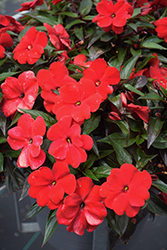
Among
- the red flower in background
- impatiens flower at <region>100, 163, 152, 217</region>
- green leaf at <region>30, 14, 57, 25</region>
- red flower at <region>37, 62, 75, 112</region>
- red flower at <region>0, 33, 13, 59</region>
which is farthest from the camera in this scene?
green leaf at <region>30, 14, 57, 25</region>

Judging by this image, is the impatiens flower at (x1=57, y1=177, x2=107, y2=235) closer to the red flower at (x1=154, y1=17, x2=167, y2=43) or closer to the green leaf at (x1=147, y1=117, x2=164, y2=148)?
the green leaf at (x1=147, y1=117, x2=164, y2=148)

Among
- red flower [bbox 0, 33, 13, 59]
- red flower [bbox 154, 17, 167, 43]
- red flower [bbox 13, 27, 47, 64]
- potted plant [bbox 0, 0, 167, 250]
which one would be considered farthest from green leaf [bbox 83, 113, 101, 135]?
red flower [bbox 154, 17, 167, 43]

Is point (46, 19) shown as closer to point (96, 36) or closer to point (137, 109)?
point (96, 36)

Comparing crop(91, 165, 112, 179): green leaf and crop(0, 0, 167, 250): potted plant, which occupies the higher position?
crop(0, 0, 167, 250): potted plant

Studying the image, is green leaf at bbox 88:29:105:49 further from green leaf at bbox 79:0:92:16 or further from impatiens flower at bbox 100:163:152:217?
impatiens flower at bbox 100:163:152:217

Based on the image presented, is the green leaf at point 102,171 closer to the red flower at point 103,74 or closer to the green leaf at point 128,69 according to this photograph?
the red flower at point 103,74

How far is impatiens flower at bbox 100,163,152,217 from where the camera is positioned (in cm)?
Result: 51

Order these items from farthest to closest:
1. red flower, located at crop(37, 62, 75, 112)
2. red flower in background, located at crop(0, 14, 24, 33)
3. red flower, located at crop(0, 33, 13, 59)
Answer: red flower in background, located at crop(0, 14, 24, 33) → red flower, located at crop(0, 33, 13, 59) → red flower, located at crop(37, 62, 75, 112)

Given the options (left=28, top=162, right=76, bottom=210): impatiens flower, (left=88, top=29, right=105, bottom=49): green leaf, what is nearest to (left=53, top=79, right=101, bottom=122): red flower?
(left=28, top=162, right=76, bottom=210): impatiens flower

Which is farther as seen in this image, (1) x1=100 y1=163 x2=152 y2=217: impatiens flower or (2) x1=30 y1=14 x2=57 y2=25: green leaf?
(2) x1=30 y1=14 x2=57 y2=25: green leaf

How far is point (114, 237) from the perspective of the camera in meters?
0.67

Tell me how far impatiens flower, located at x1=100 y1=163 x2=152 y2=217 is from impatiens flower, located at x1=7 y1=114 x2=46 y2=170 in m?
0.16

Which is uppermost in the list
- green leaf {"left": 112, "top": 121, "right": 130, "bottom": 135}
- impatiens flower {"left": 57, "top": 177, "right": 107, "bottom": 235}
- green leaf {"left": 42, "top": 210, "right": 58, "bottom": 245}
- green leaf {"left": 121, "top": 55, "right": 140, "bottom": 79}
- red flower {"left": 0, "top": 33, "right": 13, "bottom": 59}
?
red flower {"left": 0, "top": 33, "right": 13, "bottom": 59}

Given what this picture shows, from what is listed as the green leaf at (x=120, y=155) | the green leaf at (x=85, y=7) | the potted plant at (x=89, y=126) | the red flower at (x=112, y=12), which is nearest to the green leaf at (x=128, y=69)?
the potted plant at (x=89, y=126)
